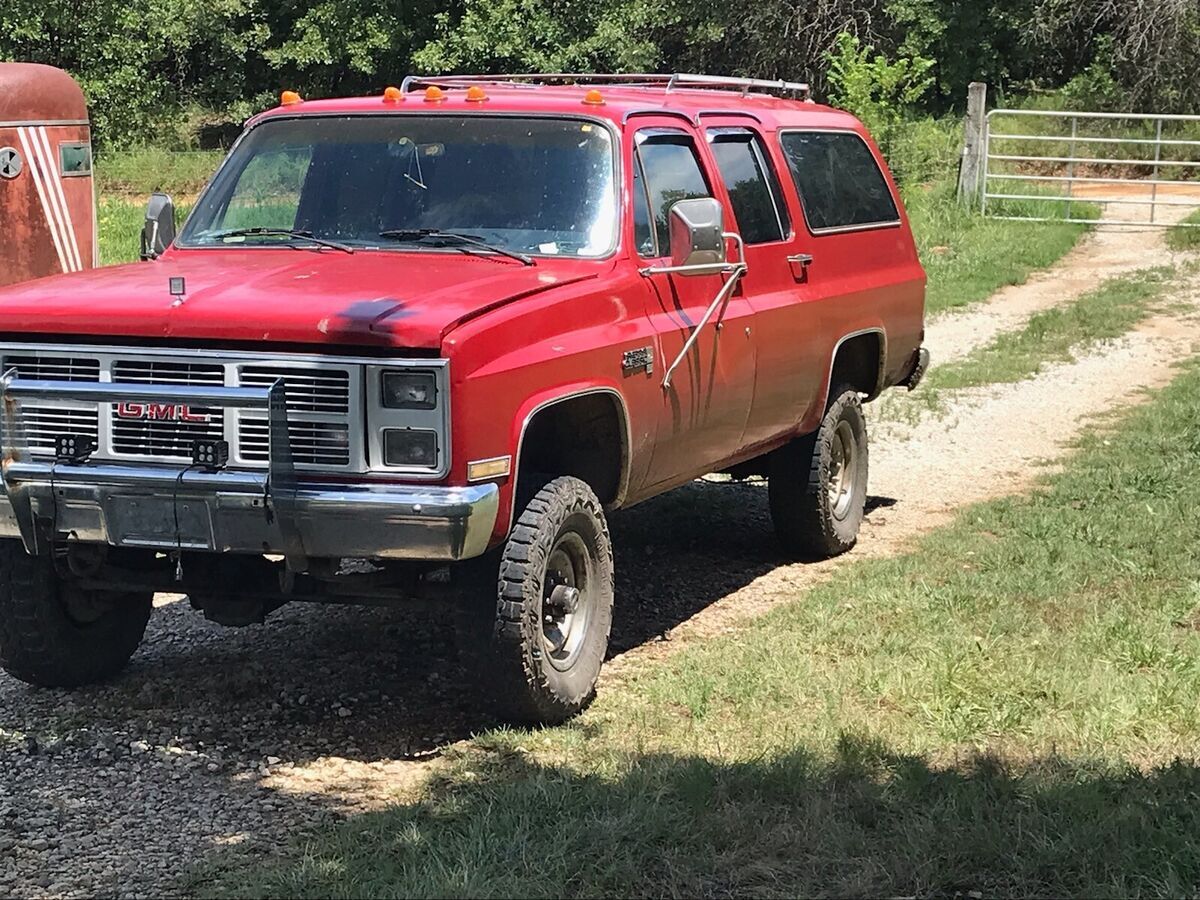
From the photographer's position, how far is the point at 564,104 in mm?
6469

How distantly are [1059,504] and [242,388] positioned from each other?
5.18 m

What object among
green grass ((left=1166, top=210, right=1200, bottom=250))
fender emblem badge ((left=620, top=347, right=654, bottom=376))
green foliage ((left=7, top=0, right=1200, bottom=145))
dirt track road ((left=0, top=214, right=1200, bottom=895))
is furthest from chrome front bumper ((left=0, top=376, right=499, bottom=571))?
green foliage ((left=7, top=0, right=1200, bottom=145))

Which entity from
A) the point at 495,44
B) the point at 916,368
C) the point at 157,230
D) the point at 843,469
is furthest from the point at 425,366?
the point at 495,44

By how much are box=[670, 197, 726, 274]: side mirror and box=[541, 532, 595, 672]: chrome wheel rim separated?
117 centimetres

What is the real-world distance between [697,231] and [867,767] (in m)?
2.07

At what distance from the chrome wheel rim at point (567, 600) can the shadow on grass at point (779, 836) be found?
0.77 m

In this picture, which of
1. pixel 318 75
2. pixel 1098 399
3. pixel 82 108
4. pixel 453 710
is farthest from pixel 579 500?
pixel 318 75

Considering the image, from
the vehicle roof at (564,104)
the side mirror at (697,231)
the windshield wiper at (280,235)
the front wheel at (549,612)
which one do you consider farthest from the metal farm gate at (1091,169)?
the front wheel at (549,612)

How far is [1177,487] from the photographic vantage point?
9039 millimetres

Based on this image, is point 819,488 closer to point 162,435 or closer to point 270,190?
point 270,190

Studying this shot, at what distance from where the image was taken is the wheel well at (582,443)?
5.88 metres

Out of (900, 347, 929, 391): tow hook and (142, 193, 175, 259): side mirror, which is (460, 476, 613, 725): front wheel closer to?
(142, 193, 175, 259): side mirror

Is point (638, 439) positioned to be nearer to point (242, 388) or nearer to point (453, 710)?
point (453, 710)

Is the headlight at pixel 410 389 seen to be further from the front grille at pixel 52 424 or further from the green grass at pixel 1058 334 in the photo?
the green grass at pixel 1058 334
